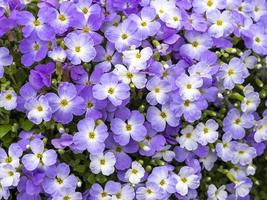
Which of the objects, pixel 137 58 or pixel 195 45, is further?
pixel 195 45

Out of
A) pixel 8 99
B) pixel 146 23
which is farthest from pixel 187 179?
pixel 8 99

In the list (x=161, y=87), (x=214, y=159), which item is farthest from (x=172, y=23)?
(x=214, y=159)

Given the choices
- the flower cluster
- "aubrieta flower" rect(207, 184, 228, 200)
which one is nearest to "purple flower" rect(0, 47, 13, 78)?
the flower cluster

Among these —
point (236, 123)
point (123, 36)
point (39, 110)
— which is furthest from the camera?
point (236, 123)

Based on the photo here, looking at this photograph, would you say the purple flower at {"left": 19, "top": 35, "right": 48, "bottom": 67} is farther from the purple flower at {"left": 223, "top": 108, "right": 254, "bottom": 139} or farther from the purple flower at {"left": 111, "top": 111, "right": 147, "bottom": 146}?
the purple flower at {"left": 223, "top": 108, "right": 254, "bottom": 139}

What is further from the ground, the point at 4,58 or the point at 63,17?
the point at 63,17

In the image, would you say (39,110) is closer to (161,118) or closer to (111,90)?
(111,90)

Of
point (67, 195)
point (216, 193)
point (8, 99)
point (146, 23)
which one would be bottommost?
point (216, 193)
